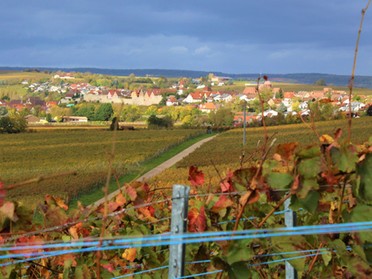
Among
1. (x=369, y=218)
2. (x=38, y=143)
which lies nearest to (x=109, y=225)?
(x=369, y=218)

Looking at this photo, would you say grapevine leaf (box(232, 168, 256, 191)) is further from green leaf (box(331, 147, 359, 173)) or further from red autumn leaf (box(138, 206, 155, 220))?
red autumn leaf (box(138, 206, 155, 220))

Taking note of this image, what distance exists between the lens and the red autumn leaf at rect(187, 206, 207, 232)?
1967 mm

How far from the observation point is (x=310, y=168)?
1.61 m

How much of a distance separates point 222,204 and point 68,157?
40.1 meters

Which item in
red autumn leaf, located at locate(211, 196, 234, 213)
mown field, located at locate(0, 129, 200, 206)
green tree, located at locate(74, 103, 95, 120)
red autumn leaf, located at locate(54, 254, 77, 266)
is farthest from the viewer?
green tree, located at locate(74, 103, 95, 120)

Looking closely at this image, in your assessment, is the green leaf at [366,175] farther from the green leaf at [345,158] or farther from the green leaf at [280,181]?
the green leaf at [280,181]

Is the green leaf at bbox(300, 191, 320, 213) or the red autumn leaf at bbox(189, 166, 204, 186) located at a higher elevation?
the green leaf at bbox(300, 191, 320, 213)

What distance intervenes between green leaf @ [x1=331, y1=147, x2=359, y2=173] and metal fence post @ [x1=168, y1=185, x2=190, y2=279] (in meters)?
0.41

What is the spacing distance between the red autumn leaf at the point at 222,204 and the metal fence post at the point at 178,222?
1.11 feet

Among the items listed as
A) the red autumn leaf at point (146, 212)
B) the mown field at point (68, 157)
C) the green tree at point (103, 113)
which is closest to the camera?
the red autumn leaf at point (146, 212)

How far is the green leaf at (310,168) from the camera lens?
5.26ft

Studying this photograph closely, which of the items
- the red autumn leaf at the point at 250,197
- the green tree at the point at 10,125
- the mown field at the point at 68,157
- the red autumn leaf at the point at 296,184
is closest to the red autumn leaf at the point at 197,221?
the red autumn leaf at the point at 250,197

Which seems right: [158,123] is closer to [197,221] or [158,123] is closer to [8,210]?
[197,221]

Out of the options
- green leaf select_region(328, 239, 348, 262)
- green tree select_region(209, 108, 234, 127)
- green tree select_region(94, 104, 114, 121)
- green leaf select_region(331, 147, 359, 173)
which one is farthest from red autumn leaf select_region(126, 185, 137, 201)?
green tree select_region(94, 104, 114, 121)
